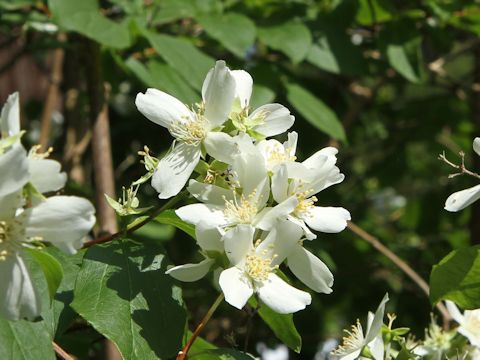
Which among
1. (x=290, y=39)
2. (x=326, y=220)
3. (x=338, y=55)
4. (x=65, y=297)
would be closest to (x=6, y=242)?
(x=65, y=297)

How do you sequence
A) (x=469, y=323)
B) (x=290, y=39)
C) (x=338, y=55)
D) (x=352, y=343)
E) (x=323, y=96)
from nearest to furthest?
(x=352, y=343) → (x=469, y=323) → (x=290, y=39) → (x=338, y=55) → (x=323, y=96)

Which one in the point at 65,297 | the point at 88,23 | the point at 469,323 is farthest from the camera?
the point at 88,23

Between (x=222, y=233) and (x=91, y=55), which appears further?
(x=91, y=55)

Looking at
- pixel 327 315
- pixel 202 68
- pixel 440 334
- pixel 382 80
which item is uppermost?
pixel 202 68

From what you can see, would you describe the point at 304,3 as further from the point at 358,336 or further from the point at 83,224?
the point at 83,224

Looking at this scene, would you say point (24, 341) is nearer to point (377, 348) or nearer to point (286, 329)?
point (286, 329)

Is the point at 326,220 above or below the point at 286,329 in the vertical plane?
above

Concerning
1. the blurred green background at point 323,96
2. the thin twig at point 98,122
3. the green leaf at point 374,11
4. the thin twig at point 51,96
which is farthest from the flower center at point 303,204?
the thin twig at point 51,96

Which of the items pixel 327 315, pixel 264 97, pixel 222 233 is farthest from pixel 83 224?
pixel 327 315
